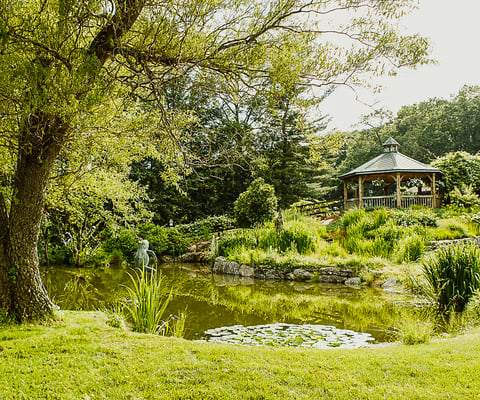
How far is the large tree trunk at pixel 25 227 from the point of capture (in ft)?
13.1

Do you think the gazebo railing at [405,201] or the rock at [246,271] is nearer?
the rock at [246,271]

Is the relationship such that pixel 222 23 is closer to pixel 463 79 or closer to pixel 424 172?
pixel 424 172

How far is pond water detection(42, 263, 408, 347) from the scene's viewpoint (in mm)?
4965

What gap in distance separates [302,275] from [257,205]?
13.1 ft

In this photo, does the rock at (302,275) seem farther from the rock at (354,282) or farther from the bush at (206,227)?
the bush at (206,227)

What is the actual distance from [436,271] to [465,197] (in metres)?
13.6

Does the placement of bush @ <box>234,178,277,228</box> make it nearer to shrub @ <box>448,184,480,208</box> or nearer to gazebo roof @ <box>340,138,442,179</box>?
gazebo roof @ <box>340,138,442,179</box>

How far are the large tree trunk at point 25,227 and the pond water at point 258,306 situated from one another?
209 cm

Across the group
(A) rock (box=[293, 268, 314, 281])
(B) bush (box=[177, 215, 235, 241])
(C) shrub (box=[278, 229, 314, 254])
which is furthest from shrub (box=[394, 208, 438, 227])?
(B) bush (box=[177, 215, 235, 241])

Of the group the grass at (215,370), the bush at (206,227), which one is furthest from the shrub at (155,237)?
the grass at (215,370)

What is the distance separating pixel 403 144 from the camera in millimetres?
30922

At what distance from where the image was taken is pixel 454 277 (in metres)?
5.79

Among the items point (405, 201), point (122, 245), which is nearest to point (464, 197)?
point (405, 201)

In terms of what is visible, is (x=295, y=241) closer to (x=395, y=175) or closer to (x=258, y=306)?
(x=258, y=306)
